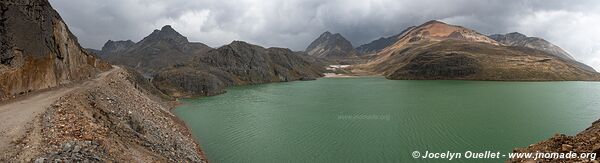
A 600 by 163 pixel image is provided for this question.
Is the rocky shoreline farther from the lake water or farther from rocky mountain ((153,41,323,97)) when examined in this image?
rocky mountain ((153,41,323,97))

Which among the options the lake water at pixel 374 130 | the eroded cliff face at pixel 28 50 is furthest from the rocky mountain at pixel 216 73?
the eroded cliff face at pixel 28 50

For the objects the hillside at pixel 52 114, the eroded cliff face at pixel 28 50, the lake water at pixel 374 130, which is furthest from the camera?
the lake water at pixel 374 130

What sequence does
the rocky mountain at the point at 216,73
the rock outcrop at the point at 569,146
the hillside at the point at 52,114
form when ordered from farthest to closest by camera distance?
the rocky mountain at the point at 216,73, the hillside at the point at 52,114, the rock outcrop at the point at 569,146

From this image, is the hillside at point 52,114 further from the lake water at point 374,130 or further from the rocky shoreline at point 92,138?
the lake water at point 374,130

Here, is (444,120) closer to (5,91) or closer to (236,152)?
(236,152)

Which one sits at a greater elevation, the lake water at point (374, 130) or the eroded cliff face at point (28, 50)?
the eroded cliff face at point (28, 50)

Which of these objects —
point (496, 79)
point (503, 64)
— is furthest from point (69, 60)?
point (503, 64)

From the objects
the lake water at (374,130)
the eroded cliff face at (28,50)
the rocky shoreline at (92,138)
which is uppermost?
the eroded cliff face at (28,50)
